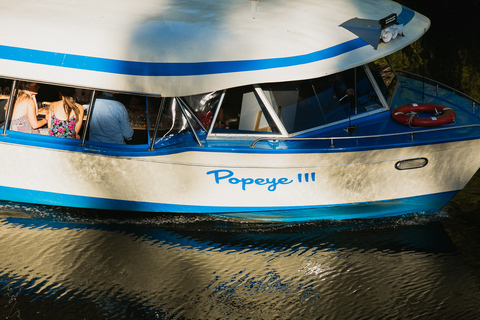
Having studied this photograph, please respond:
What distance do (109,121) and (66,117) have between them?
626 millimetres

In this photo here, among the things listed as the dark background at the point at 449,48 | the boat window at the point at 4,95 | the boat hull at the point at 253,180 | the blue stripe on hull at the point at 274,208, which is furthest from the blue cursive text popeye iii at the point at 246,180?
the dark background at the point at 449,48

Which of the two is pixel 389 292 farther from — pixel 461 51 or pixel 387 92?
pixel 461 51

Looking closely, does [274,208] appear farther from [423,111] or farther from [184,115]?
[423,111]

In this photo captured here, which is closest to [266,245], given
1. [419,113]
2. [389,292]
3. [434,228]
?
[389,292]

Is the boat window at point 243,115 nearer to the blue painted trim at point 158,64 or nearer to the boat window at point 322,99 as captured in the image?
the boat window at point 322,99

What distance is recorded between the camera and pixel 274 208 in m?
6.85

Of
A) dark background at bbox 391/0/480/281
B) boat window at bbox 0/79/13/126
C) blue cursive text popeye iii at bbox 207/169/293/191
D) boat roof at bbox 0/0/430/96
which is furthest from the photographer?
dark background at bbox 391/0/480/281

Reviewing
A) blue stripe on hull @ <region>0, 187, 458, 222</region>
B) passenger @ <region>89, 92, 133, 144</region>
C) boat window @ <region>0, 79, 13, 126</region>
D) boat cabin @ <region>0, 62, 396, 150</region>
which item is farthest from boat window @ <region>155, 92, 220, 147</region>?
boat window @ <region>0, 79, 13, 126</region>

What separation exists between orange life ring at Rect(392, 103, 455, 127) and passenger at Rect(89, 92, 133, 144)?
3.35 m

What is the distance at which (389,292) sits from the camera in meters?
5.87

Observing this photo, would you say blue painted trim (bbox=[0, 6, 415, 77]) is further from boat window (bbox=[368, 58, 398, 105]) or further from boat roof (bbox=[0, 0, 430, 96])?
boat window (bbox=[368, 58, 398, 105])

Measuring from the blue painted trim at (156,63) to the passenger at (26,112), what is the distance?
19.6 inches

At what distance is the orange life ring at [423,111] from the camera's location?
21.9 ft

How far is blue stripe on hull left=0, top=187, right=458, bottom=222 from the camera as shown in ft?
22.5
